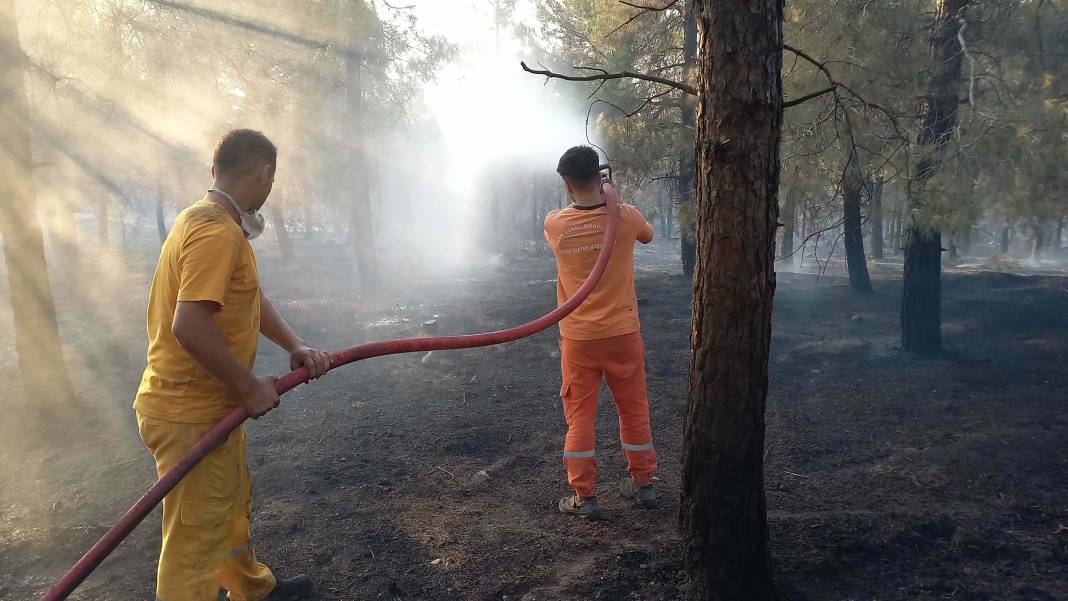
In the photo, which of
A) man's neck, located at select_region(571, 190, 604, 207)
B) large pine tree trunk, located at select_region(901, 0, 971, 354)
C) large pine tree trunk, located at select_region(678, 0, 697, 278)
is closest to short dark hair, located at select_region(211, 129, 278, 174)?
man's neck, located at select_region(571, 190, 604, 207)

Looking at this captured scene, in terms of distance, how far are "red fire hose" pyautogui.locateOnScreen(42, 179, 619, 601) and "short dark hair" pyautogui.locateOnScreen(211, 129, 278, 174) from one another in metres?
0.85

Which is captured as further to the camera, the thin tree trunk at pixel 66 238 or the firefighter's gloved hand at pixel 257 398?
the thin tree trunk at pixel 66 238

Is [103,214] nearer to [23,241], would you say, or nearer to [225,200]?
[23,241]

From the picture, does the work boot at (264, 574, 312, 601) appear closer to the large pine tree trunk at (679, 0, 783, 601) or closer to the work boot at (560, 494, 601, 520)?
the work boot at (560, 494, 601, 520)

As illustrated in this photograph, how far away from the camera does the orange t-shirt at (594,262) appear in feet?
11.8

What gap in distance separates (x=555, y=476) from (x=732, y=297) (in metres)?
2.34

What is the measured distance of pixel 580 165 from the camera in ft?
11.9

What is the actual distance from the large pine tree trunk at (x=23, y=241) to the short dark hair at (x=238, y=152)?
4.84m

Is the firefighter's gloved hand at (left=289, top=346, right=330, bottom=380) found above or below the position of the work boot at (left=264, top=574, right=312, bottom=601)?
above

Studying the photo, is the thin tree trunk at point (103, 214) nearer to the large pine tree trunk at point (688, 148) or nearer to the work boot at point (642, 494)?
the large pine tree trunk at point (688, 148)

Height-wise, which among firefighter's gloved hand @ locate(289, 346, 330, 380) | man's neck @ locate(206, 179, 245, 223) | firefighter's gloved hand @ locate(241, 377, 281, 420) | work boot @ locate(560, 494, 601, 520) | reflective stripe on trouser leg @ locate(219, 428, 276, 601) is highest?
man's neck @ locate(206, 179, 245, 223)

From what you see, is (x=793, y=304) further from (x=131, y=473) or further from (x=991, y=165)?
(x=131, y=473)

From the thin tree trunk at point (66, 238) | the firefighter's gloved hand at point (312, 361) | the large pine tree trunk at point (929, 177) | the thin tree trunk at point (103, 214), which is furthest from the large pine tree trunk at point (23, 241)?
the thin tree trunk at point (103, 214)

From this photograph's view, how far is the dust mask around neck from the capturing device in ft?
7.97
